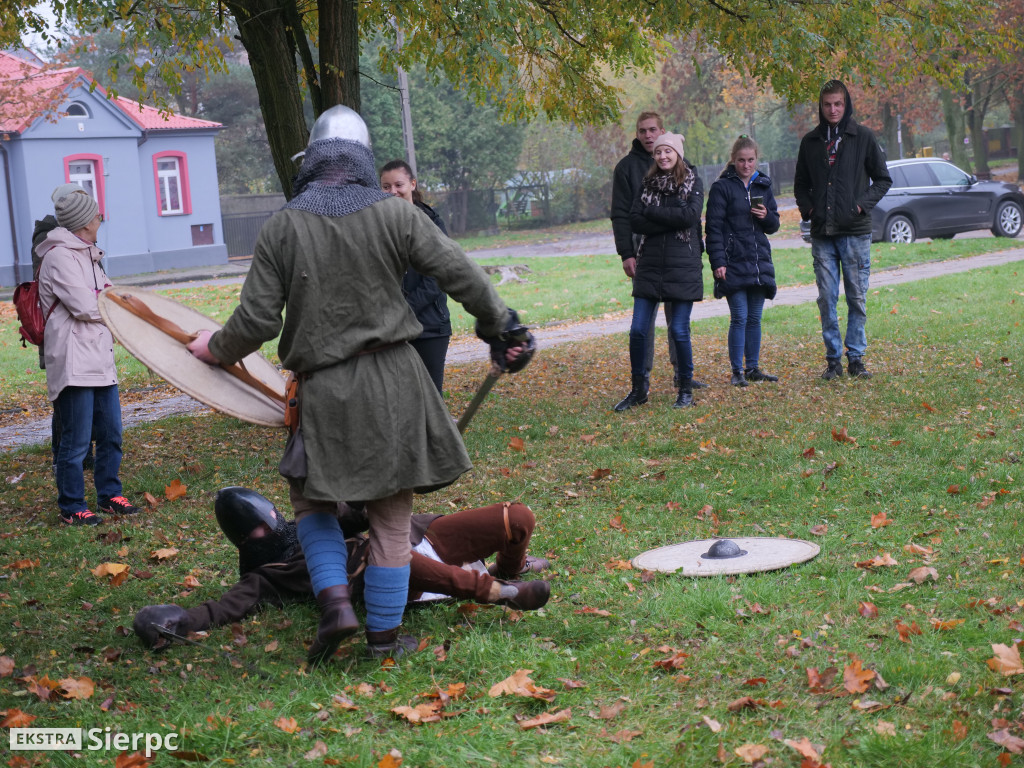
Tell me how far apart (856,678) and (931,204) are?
69.7 ft

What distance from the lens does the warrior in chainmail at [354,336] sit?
12.8ft

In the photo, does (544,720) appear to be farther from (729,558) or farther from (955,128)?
(955,128)

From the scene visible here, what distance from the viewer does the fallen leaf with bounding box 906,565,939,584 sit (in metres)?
4.62

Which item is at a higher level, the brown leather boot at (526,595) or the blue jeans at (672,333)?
the blue jeans at (672,333)

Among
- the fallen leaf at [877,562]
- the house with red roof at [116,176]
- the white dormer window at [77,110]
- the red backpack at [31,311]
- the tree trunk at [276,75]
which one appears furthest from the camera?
the white dormer window at [77,110]

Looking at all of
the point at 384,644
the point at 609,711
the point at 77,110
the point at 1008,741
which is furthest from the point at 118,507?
the point at 77,110

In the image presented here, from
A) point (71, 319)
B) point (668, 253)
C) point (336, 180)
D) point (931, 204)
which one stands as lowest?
point (71, 319)

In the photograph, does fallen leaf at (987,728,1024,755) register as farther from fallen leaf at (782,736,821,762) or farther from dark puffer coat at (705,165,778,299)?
dark puffer coat at (705,165,778,299)

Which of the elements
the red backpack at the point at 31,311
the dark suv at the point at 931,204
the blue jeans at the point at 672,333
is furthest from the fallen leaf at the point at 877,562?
the dark suv at the point at 931,204

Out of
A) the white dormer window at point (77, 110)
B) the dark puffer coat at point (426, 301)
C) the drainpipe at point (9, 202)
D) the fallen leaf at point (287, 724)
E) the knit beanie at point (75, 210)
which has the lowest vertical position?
the fallen leaf at point (287, 724)

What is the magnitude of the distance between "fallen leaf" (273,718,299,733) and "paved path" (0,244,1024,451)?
5414 millimetres

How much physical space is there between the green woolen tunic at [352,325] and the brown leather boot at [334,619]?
379 mm

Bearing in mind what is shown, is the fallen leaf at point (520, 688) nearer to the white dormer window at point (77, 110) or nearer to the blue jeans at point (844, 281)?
the blue jeans at point (844, 281)

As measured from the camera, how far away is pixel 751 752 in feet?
10.6
